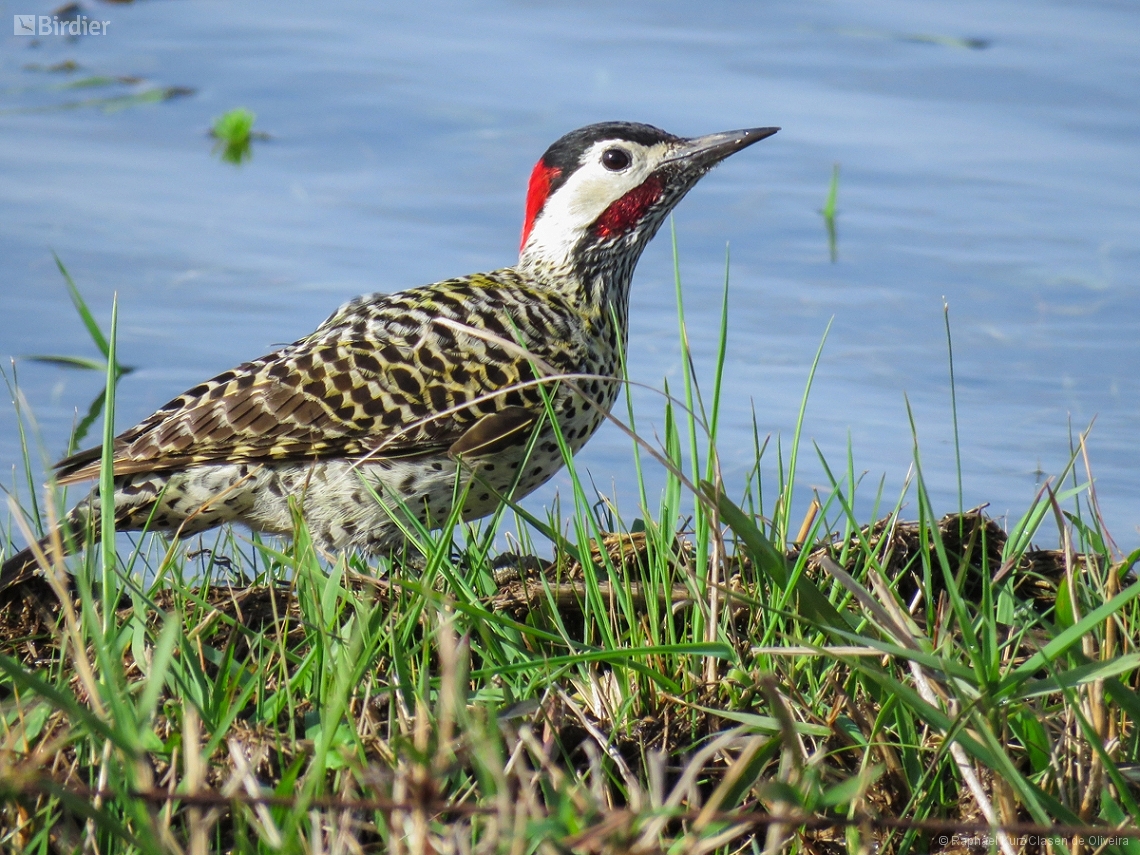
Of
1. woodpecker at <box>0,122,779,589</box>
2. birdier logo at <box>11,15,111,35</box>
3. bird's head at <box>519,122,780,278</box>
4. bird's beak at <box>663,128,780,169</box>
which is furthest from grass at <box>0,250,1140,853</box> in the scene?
birdier logo at <box>11,15,111,35</box>

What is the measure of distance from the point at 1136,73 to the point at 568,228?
19.8 feet

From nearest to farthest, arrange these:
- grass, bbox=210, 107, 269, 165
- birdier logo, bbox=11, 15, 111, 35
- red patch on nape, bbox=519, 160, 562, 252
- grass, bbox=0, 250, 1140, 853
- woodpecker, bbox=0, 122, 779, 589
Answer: grass, bbox=0, 250, 1140, 853 → woodpecker, bbox=0, 122, 779, 589 → red patch on nape, bbox=519, 160, 562, 252 → grass, bbox=210, 107, 269, 165 → birdier logo, bbox=11, 15, 111, 35

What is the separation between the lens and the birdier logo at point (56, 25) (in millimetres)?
12453

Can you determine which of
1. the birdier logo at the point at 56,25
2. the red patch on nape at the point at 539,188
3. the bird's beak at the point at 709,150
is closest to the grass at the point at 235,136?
the birdier logo at the point at 56,25

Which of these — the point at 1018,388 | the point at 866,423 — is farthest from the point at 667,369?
the point at 1018,388

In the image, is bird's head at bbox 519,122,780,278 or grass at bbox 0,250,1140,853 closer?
grass at bbox 0,250,1140,853

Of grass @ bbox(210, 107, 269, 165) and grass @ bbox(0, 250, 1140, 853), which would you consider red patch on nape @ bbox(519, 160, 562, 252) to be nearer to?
grass @ bbox(0, 250, 1140, 853)

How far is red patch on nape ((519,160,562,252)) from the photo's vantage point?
22.0 feet

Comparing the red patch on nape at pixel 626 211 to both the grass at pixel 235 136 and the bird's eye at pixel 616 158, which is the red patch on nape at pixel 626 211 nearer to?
the bird's eye at pixel 616 158

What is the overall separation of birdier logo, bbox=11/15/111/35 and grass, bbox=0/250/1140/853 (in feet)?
30.0

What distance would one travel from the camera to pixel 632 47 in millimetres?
11508

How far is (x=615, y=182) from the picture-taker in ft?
21.6

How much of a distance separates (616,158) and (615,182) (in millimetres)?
96

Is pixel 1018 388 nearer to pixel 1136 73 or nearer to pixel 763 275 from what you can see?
pixel 763 275
